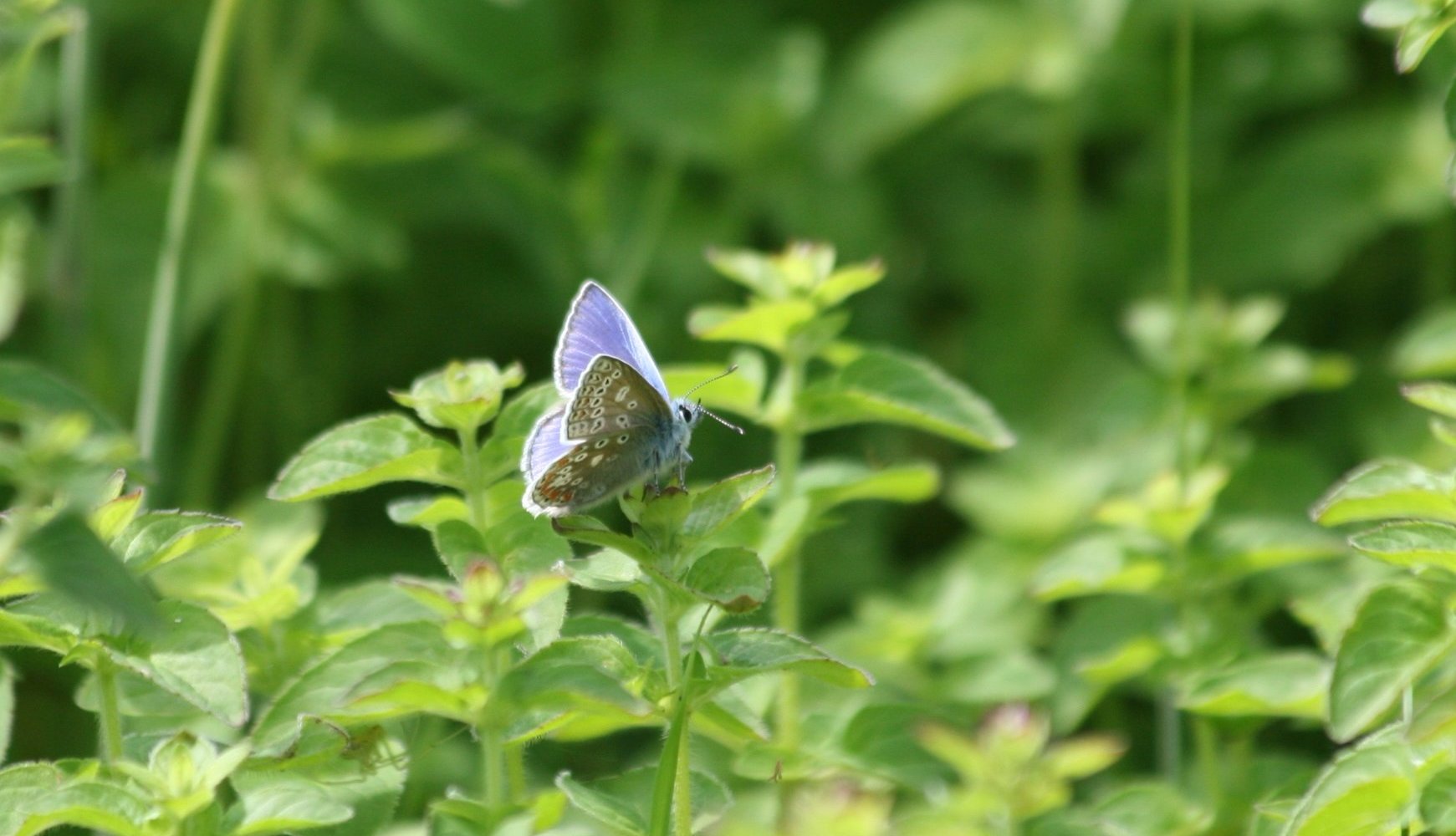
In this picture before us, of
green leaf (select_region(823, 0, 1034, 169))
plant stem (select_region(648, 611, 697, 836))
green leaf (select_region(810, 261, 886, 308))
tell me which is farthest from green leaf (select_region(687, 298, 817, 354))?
green leaf (select_region(823, 0, 1034, 169))

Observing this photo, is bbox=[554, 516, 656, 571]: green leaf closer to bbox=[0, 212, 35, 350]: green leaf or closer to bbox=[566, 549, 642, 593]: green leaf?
bbox=[566, 549, 642, 593]: green leaf

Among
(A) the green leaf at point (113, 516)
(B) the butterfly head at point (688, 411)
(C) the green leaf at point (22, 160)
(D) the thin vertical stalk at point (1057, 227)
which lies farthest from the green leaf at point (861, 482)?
(D) the thin vertical stalk at point (1057, 227)

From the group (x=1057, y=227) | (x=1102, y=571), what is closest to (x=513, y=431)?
(x=1102, y=571)

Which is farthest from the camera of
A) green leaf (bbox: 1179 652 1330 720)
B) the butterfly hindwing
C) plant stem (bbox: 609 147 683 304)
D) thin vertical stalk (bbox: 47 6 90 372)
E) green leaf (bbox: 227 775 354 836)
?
plant stem (bbox: 609 147 683 304)

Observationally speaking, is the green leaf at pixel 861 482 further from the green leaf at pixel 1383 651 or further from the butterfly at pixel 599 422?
the green leaf at pixel 1383 651

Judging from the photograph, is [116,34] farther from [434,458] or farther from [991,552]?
[434,458]
